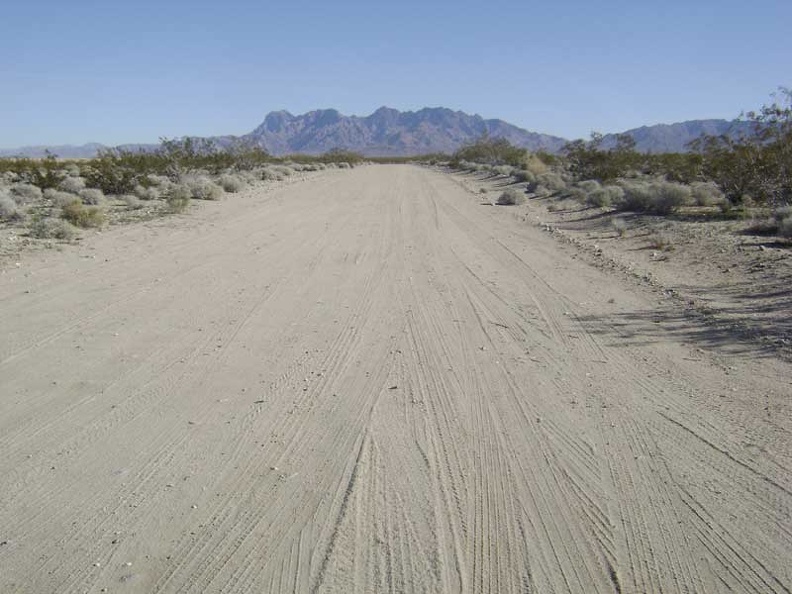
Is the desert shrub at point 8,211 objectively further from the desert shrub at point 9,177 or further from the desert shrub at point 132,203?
the desert shrub at point 9,177

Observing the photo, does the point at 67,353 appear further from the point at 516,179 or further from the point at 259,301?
the point at 516,179

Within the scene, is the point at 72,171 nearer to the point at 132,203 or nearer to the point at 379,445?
the point at 132,203

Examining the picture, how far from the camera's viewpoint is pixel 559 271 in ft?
40.7

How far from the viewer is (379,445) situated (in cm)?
533

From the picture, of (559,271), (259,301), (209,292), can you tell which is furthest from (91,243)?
(559,271)

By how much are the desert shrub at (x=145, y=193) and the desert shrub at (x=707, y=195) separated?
64.6ft

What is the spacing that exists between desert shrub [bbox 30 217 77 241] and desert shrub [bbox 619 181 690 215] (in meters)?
16.1

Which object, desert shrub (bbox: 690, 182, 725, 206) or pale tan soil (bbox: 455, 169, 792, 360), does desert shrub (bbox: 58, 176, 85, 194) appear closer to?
pale tan soil (bbox: 455, 169, 792, 360)

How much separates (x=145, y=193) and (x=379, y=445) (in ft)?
74.8

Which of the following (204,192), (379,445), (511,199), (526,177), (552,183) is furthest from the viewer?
(526,177)

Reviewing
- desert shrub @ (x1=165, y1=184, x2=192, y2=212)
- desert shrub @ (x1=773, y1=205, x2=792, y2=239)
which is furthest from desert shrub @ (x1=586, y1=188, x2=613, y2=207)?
desert shrub @ (x1=165, y1=184, x2=192, y2=212)

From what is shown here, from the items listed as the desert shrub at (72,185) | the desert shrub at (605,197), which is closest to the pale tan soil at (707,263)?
the desert shrub at (605,197)

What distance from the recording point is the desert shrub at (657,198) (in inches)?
739

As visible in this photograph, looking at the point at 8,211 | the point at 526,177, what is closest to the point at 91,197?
the point at 8,211
